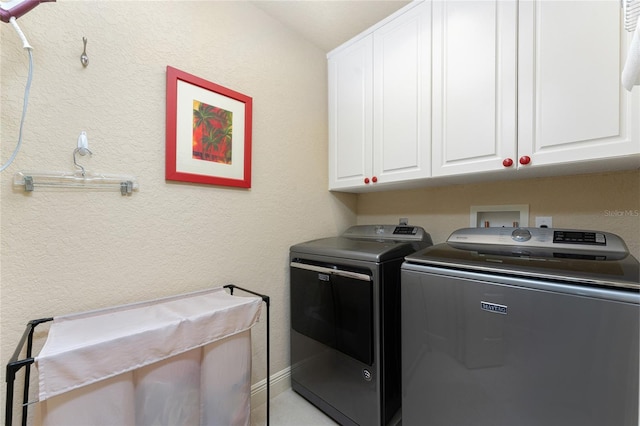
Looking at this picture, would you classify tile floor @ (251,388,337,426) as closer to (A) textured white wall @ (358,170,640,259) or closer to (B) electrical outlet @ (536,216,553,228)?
(A) textured white wall @ (358,170,640,259)

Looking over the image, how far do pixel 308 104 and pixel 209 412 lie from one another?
1.77 metres

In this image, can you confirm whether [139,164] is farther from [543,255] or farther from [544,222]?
[544,222]

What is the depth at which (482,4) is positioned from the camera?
3.92 ft

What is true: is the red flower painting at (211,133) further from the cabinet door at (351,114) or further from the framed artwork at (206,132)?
the cabinet door at (351,114)

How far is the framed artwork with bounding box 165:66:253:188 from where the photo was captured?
1.22 meters

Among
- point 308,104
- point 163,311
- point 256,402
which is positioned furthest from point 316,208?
point 256,402

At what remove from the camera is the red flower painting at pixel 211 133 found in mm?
1301

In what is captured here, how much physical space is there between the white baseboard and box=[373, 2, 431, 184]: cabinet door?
1379 mm

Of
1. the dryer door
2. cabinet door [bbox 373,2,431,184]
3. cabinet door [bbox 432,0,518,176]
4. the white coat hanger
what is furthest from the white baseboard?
cabinet door [bbox 432,0,518,176]

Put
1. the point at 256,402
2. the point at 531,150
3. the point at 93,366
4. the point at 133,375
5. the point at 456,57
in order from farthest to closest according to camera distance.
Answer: the point at 256,402, the point at 456,57, the point at 531,150, the point at 133,375, the point at 93,366

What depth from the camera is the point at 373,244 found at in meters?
1.53

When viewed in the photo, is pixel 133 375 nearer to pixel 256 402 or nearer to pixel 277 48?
pixel 256 402

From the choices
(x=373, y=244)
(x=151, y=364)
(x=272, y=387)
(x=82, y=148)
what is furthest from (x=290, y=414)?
(x=82, y=148)

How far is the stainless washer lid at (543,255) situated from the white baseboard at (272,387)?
3.78 feet
